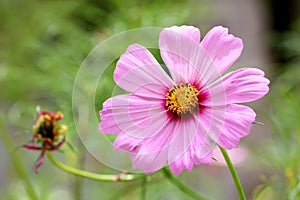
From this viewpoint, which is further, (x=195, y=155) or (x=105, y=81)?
(x=105, y=81)

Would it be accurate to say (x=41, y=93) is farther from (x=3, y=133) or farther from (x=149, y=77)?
(x=149, y=77)

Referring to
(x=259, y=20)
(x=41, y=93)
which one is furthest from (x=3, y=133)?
(x=259, y=20)

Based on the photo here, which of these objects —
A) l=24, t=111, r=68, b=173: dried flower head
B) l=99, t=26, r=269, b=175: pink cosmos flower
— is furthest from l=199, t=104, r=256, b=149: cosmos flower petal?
l=24, t=111, r=68, b=173: dried flower head

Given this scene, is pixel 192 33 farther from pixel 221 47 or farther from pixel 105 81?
pixel 105 81

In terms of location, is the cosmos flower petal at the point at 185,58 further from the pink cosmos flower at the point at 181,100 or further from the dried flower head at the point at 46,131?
the dried flower head at the point at 46,131

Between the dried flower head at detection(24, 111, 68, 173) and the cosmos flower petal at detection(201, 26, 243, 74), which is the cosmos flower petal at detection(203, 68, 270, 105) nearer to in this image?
the cosmos flower petal at detection(201, 26, 243, 74)

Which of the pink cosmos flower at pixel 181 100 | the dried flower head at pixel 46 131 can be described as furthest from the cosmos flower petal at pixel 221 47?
the dried flower head at pixel 46 131

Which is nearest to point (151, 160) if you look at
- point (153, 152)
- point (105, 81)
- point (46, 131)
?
point (153, 152)
